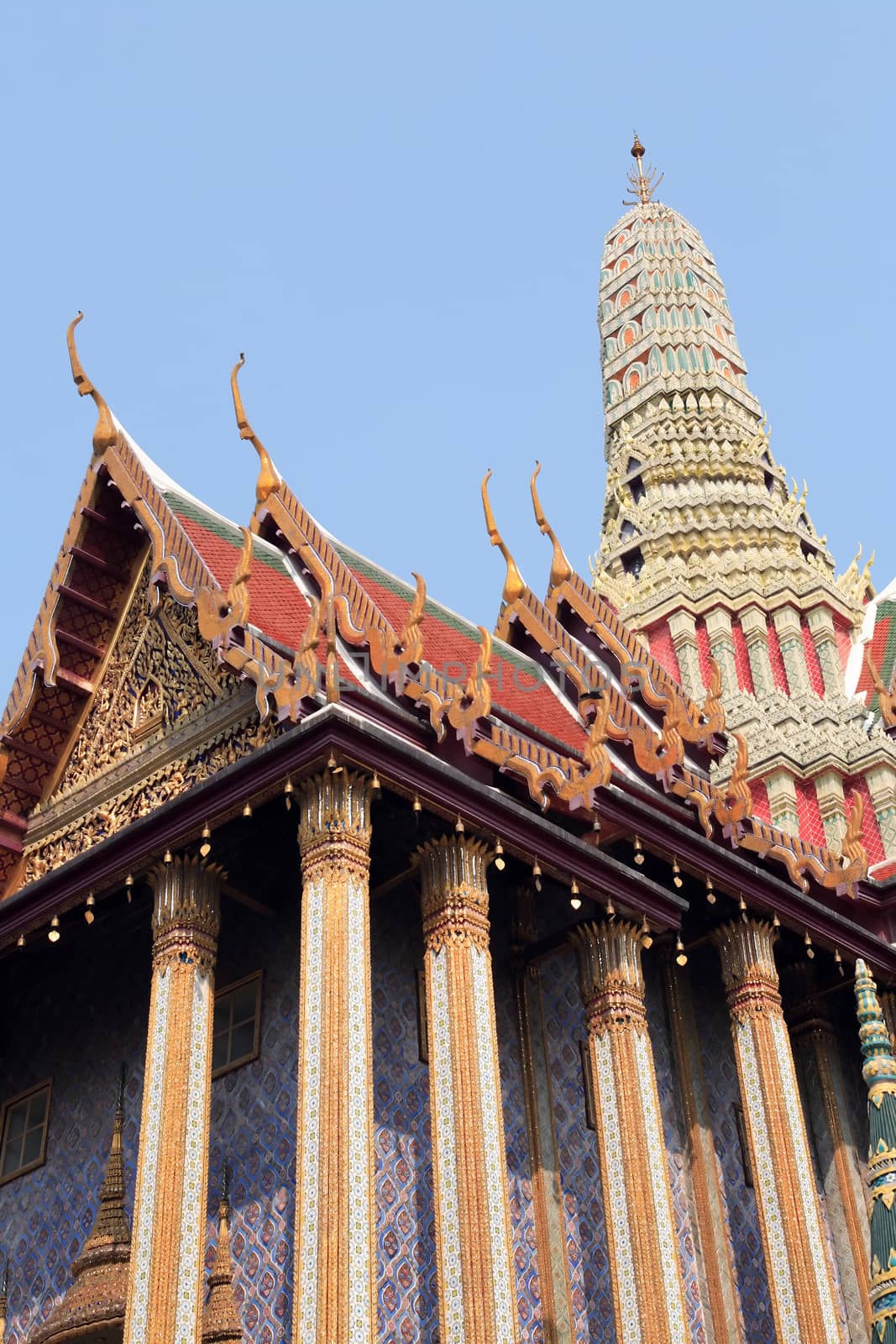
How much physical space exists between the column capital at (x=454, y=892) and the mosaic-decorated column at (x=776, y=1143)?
3.01m

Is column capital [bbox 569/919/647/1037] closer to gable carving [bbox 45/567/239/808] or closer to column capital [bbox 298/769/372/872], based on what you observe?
column capital [bbox 298/769/372/872]

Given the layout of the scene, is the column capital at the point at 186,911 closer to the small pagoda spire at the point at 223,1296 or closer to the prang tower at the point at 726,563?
the small pagoda spire at the point at 223,1296

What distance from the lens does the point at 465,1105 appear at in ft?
37.0

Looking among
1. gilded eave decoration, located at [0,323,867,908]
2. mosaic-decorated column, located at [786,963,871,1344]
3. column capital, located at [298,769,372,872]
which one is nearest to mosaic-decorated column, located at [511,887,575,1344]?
gilded eave decoration, located at [0,323,867,908]

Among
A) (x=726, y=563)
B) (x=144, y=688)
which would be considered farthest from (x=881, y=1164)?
(x=726, y=563)

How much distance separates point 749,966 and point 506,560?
397cm

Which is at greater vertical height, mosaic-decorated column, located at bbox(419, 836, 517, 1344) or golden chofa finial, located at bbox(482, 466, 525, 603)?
golden chofa finial, located at bbox(482, 466, 525, 603)

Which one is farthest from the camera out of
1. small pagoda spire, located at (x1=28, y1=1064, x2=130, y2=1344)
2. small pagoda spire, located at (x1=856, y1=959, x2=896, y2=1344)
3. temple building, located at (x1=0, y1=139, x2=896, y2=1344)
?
small pagoda spire, located at (x1=28, y1=1064, x2=130, y2=1344)

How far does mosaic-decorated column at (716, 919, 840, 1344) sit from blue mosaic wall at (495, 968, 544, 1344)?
6.29ft

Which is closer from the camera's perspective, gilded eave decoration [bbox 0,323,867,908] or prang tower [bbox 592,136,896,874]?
gilded eave decoration [bbox 0,323,867,908]

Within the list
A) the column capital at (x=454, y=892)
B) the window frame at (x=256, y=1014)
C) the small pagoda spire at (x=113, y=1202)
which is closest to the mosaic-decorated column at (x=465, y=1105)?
the column capital at (x=454, y=892)

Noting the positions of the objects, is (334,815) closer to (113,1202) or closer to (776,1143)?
(113,1202)

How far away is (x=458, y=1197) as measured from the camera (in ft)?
36.0

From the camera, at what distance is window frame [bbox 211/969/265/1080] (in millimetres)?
12656
